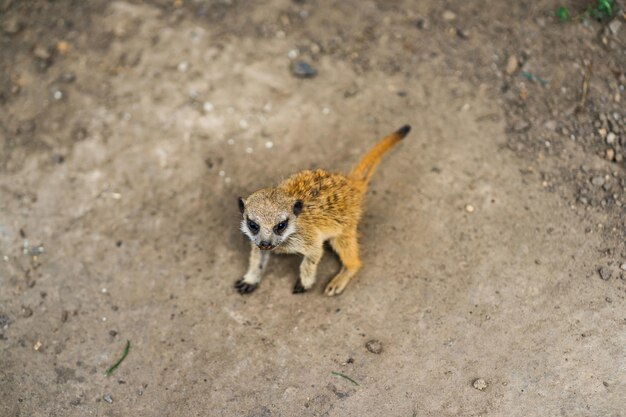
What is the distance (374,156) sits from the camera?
3936 mm

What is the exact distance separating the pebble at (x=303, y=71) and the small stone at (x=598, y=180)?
2.08 metres

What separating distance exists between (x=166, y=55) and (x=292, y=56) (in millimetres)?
984

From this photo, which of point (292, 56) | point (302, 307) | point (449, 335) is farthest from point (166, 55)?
point (449, 335)

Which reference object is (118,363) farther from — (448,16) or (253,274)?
(448,16)

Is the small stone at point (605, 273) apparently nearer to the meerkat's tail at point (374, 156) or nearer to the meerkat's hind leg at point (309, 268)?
the meerkat's tail at point (374, 156)

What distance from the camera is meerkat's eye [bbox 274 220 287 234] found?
3377mm

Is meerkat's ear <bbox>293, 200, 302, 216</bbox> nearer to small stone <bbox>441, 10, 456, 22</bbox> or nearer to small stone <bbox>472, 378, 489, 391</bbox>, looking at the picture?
small stone <bbox>472, 378, 489, 391</bbox>

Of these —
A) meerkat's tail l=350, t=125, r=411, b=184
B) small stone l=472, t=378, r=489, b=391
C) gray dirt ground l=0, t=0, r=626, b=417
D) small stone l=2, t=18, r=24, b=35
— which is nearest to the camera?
small stone l=472, t=378, r=489, b=391

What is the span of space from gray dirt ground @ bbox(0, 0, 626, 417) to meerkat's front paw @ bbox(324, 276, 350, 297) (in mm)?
57

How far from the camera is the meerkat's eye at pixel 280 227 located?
338 cm

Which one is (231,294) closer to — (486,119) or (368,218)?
(368,218)

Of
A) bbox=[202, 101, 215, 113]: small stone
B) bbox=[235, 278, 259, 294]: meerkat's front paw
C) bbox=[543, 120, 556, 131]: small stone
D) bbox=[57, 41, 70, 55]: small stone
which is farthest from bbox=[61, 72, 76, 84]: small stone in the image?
bbox=[543, 120, 556, 131]: small stone

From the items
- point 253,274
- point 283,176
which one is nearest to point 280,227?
point 253,274

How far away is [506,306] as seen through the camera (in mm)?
3609
